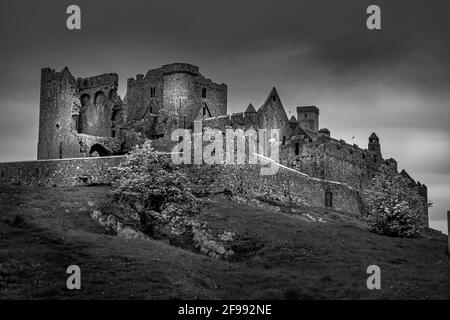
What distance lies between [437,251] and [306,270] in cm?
1777

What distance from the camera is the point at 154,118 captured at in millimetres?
100938

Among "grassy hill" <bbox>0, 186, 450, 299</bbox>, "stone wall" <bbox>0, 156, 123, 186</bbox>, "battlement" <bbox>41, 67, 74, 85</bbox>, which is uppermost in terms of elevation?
"battlement" <bbox>41, 67, 74, 85</bbox>

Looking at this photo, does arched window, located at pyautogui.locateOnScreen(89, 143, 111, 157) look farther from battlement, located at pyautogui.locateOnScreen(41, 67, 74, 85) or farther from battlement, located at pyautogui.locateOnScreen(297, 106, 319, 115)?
battlement, located at pyautogui.locateOnScreen(297, 106, 319, 115)

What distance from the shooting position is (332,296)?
143 ft

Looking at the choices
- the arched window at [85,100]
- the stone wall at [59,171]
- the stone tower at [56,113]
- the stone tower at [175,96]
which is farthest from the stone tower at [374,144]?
the stone wall at [59,171]

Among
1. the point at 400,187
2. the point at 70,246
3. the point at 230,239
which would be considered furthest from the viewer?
the point at 400,187

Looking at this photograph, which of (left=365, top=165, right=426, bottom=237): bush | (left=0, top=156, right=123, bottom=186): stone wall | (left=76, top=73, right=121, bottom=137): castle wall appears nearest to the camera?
(left=365, top=165, right=426, bottom=237): bush

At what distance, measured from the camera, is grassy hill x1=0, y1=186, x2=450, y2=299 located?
1681 inches

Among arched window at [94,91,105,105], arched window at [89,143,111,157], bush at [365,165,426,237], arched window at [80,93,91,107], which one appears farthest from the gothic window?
arched window at [80,93,91,107]

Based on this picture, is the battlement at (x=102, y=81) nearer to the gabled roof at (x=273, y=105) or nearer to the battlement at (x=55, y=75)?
the battlement at (x=55, y=75)

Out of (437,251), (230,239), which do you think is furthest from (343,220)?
(230,239)

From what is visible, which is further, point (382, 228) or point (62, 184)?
point (62, 184)

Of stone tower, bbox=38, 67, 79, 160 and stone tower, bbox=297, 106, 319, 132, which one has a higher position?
stone tower, bbox=297, 106, 319, 132
